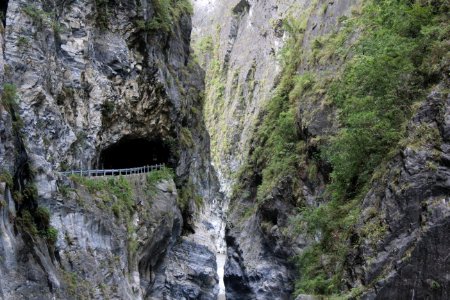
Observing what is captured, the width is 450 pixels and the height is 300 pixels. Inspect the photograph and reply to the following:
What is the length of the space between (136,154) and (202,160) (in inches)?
381

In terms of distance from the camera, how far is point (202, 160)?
3716cm

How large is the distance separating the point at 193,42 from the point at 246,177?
54338 mm

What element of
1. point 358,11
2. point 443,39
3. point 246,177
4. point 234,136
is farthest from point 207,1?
point 443,39

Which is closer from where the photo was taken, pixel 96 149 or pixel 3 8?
pixel 3 8

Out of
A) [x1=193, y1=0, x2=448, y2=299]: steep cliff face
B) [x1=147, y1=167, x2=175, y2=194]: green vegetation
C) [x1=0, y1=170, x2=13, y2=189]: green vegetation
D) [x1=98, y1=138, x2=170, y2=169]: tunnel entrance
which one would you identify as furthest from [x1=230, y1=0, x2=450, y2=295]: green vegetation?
[x1=98, y1=138, x2=170, y2=169]: tunnel entrance

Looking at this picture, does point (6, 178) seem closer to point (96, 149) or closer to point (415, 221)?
point (415, 221)

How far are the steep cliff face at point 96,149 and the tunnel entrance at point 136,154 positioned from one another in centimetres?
8

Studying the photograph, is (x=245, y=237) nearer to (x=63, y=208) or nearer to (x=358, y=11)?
(x=358, y=11)

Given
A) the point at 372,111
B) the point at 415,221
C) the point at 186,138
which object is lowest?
the point at 415,221

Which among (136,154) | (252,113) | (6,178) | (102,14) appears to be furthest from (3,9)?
(252,113)

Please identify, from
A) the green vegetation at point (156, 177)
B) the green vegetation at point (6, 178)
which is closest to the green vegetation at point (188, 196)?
the green vegetation at point (156, 177)

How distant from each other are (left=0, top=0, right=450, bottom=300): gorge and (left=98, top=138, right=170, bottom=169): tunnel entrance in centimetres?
11

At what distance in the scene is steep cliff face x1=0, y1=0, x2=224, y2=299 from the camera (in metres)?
11.1

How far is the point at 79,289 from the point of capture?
14.6m
